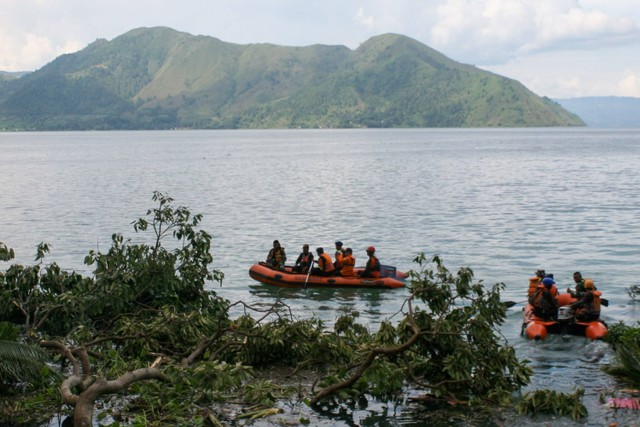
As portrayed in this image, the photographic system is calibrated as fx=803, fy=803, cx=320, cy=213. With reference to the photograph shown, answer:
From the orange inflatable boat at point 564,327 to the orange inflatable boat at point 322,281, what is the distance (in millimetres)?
7117

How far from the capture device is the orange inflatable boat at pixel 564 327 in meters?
18.2

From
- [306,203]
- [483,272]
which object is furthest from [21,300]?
[306,203]

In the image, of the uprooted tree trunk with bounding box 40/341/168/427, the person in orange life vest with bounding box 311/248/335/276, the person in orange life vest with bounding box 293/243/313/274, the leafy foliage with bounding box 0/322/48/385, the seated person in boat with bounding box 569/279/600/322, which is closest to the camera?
the uprooted tree trunk with bounding box 40/341/168/427

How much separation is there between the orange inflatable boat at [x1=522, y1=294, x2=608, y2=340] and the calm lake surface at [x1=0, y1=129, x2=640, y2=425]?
0.27 metres

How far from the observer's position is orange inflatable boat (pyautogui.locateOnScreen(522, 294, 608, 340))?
1823cm

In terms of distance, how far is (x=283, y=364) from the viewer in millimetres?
15852

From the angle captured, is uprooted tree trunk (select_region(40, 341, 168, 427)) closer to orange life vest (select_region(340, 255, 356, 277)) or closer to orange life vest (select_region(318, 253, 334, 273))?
orange life vest (select_region(318, 253, 334, 273))

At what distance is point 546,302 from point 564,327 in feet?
2.29

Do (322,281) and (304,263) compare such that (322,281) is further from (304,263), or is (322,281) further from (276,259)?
(276,259)

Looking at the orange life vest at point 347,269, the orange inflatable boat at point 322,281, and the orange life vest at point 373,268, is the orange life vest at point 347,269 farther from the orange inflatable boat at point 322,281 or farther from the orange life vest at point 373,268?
the orange life vest at point 373,268

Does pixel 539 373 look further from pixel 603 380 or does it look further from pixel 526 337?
pixel 526 337

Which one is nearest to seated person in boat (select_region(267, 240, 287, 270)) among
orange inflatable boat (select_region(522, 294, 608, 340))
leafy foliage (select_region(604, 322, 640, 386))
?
orange inflatable boat (select_region(522, 294, 608, 340))

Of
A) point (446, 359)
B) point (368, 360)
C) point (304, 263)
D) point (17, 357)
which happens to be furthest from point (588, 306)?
point (17, 357)

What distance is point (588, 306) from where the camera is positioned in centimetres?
1859
